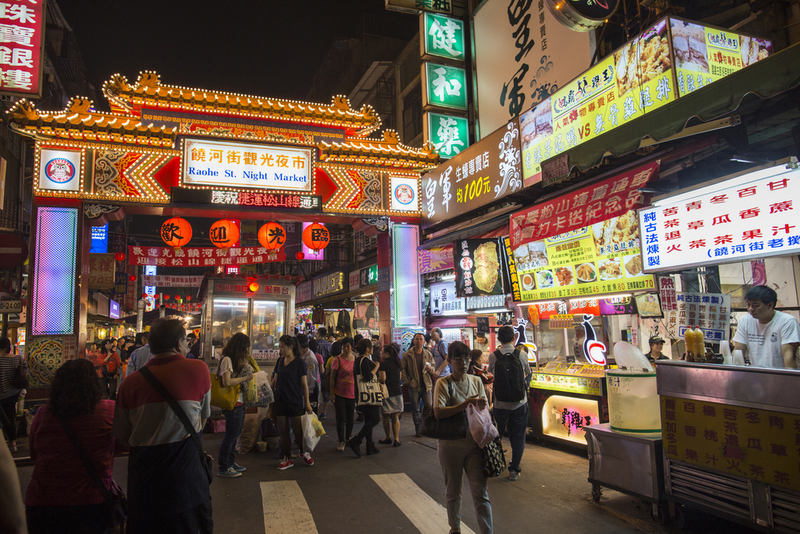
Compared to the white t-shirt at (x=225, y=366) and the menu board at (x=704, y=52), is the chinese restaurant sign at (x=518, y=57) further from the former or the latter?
the white t-shirt at (x=225, y=366)

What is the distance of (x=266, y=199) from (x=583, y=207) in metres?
7.21

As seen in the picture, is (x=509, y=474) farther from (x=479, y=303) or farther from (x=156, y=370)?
(x=479, y=303)

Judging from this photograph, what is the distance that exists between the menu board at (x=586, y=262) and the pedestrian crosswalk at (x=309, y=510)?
3.96 meters

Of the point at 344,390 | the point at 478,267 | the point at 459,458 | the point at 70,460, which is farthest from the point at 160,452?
the point at 478,267

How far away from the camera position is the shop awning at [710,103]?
4.55 m

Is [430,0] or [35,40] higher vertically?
[430,0]

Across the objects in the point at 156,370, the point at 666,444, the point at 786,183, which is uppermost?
the point at 786,183

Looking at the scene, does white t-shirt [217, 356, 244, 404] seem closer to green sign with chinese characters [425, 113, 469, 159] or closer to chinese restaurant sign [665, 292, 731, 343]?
chinese restaurant sign [665, 292, 731, 343]

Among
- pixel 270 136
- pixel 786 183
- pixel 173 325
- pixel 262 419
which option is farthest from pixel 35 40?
pixel 786 183

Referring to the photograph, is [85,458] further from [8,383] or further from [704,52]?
[704,52]

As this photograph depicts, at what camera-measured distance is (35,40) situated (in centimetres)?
892

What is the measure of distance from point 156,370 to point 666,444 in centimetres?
478

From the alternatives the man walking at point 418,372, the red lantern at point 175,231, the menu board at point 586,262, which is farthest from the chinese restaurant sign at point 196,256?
the menu board at point 586,262

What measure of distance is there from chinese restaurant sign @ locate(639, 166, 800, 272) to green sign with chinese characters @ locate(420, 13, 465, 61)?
9.13 meters
